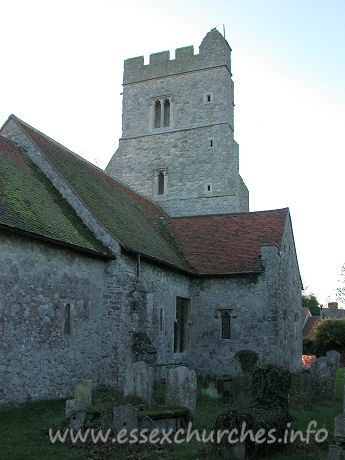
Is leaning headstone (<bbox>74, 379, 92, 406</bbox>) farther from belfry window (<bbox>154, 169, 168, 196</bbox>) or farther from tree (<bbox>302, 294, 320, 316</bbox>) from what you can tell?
tree (<bbox>302, 294, 320, 316</bbox>)

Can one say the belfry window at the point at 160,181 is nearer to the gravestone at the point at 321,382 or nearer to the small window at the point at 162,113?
the small window at the point at 162,113

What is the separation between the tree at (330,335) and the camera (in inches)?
1351

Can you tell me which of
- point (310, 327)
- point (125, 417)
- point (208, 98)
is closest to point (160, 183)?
point (208, 98)

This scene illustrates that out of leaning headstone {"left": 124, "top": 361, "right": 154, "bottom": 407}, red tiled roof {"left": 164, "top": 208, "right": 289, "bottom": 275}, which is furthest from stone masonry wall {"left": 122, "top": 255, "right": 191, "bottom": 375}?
leaning headstone {"left": 124, "top": 361, "right": 154, "bottom": 407}

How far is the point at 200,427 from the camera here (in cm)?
1034

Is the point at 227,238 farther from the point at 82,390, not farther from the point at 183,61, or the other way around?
the point at 183,61

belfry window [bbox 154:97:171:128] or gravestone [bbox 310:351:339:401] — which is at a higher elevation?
belfry window [bbox 154:97:171:128]

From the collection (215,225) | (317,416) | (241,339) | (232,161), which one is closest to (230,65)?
(232,161)

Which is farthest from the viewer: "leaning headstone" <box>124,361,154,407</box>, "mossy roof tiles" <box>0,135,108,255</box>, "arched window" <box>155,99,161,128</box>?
"arched window" <box>155,99,161,128</box>

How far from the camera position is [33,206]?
14.2m

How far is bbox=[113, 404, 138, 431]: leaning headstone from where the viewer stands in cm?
908

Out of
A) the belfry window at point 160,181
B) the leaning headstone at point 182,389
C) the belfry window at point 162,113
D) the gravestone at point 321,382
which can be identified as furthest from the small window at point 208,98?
the leaning headstone at point 182,389

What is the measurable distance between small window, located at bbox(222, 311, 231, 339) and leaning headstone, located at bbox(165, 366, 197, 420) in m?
9.50

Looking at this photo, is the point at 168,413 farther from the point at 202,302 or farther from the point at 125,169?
the point at 125,169
